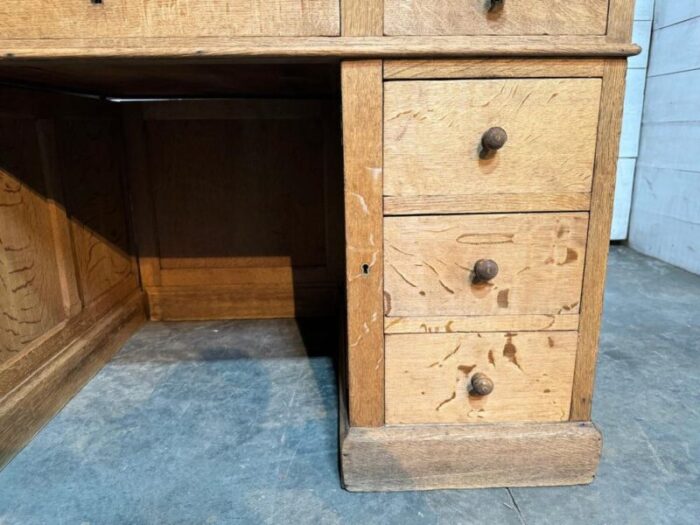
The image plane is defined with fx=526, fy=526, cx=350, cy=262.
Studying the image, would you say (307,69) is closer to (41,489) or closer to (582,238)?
(582,238)

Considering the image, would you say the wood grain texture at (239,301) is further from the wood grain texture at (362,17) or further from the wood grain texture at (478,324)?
the wood grain texture at (362,17)

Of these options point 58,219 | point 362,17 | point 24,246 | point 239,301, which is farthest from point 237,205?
point 362,17

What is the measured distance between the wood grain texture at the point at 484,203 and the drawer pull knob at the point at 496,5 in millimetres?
261

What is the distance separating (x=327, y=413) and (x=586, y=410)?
0.50 metres

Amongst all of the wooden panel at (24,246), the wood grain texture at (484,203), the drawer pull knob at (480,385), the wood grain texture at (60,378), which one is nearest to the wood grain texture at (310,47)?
the wood grain texture at (484,203)

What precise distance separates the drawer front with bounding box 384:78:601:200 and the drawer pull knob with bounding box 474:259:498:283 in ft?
0.35

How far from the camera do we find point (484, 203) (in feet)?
2.64

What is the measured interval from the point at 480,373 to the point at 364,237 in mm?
298

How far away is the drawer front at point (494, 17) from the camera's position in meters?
0.74

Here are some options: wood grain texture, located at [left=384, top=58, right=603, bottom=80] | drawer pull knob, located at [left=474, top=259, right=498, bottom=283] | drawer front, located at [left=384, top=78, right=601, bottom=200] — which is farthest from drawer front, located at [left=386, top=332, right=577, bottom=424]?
wood grain texture, located at [left=384, top=58, right=603, bottom=80]

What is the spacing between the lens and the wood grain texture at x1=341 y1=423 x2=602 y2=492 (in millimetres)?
867

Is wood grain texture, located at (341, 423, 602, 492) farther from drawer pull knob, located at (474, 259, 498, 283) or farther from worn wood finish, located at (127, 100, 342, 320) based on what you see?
worn wood finish, located at (127, 100, 342, 320)

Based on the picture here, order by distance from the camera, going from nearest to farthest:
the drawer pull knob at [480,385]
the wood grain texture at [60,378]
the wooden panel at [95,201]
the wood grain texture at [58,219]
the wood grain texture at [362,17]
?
the wood grain texture at [362,17] → the drawer pull knob at [480,385] → the wood grain texture at [60,378] → the wood grain texture at [58,219] → the wooden panel at [95,201]

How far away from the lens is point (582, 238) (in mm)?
817
